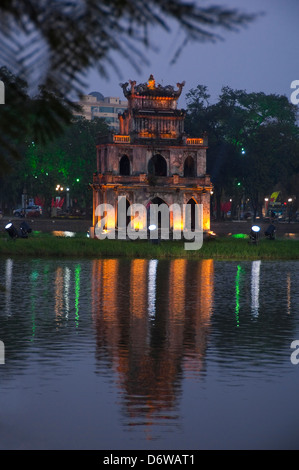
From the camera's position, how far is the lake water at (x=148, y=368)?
28.6 feet

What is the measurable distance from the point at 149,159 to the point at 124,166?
73.1 inches

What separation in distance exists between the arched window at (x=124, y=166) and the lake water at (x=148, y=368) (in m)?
39.0

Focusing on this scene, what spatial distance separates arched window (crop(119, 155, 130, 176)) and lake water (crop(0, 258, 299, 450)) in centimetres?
3900

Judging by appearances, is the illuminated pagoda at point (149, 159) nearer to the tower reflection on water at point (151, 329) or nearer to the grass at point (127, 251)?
the grass at point (127, 251)

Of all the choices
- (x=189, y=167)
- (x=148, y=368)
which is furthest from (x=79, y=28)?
(x=189, y=167)

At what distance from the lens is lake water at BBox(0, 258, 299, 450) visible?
871cm

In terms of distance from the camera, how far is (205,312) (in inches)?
778

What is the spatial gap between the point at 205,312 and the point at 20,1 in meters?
16.3

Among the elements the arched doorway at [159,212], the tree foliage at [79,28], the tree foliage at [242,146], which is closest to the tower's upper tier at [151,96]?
the arched doorway at [159,212]

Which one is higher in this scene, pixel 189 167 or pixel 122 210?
pixel 189 167

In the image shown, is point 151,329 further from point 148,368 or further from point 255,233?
point 255,233

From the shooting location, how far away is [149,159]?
64.4m

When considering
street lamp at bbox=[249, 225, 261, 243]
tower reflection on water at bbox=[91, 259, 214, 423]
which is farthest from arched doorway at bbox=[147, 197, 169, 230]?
tower reflection on water at bbox=[91, 259, 214, 423]
